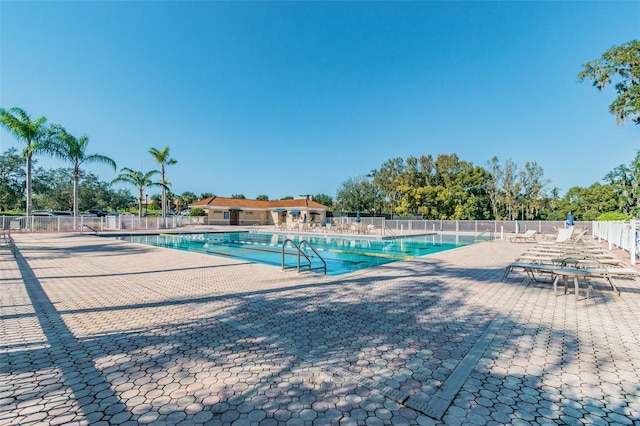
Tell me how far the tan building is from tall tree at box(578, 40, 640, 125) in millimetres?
26107

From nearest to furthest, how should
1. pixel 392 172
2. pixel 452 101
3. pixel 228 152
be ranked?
pixel 452 101 < pixel 228 152 < pixel 392 172

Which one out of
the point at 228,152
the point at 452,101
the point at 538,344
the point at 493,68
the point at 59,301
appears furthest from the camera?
the point at 228,152

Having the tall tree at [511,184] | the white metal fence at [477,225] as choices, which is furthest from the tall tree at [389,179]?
the white metal fence at [477,225]

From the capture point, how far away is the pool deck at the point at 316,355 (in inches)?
85.6

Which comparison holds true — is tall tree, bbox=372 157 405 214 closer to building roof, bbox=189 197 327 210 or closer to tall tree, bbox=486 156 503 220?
building roof, bbox=189 197 327 210

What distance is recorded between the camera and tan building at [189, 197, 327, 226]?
37125 mm

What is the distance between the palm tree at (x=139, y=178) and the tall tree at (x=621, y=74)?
34632mm

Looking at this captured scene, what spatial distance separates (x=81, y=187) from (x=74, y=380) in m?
61.2

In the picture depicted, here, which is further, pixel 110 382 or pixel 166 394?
pixel 110 382

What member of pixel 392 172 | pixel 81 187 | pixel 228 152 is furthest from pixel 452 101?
pixel 81 187

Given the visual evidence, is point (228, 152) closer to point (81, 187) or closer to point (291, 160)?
Answer: point (291, 160)

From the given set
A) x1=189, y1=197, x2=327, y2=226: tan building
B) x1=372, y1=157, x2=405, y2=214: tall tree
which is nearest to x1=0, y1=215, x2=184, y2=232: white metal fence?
x1=189, y1=197, x2=327, y2=226: tan building

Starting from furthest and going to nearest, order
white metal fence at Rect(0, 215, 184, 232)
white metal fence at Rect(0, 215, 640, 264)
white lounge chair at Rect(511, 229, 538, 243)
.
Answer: white metal fence at Rect(0, 215, 184, 232)
white metal fence at Rect(0, 215, 640, 264)
white lounge chair at Rect(511, 229, 538, 243)

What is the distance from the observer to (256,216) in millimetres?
41812
